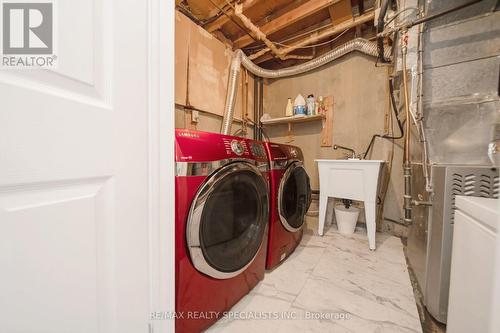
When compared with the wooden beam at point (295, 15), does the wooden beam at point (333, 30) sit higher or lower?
lower

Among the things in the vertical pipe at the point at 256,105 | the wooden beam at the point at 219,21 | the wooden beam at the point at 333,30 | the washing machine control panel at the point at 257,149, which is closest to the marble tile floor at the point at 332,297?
the washing machine control panel at the point at 257,149

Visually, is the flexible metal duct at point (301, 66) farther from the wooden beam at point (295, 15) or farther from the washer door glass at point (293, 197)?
the washer door glass at point (293, 197)

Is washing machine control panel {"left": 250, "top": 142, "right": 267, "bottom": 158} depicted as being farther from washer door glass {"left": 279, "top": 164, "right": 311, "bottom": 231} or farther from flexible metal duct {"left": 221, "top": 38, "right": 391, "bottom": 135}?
flexible metal duct {"left": 221, "top": 38, "right": 391, "bottom": 135}

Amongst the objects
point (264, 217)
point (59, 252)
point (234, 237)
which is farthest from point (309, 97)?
point (59, 252)

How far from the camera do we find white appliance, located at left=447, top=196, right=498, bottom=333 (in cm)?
44

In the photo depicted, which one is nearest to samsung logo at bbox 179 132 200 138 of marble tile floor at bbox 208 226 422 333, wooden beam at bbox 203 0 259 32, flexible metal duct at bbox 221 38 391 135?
marble tile floor at bbox 208 226 422 333

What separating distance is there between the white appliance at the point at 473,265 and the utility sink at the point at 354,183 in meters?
0.92

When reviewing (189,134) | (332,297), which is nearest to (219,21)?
(189,134)

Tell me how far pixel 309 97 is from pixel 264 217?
68.4 inches

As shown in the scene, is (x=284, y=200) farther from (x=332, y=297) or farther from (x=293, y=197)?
(x=332, y=297)

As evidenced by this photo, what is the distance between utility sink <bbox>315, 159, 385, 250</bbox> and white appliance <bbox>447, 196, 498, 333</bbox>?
0.92 meters

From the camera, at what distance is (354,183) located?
1.60 meters

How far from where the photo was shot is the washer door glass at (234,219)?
2.48ft

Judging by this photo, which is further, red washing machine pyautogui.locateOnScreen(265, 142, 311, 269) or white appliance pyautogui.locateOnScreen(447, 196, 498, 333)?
red washing machine pyautogui.locateOnScreen(265, 142, 311, 269)
